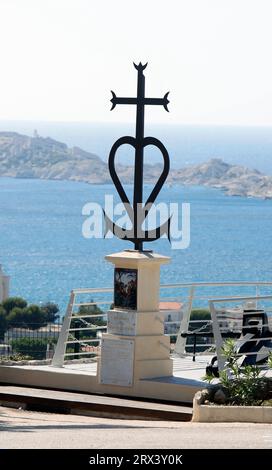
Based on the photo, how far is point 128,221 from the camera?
58.9 ft

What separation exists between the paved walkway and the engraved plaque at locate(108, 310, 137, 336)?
2.00 meters

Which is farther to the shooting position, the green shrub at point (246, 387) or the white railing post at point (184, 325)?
the white railing post at point (184, 325)

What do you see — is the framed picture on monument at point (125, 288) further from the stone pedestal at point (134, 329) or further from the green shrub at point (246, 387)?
the green shrub at point (246, 387)

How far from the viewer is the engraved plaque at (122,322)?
56.6 feet

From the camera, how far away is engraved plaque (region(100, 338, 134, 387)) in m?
17.2

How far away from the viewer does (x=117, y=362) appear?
17.3m

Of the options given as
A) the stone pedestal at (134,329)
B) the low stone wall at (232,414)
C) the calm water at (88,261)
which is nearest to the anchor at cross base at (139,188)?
the stone pedestal at (134,329)

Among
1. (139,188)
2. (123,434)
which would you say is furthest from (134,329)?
(123,434)

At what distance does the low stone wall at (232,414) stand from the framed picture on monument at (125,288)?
2832 mm

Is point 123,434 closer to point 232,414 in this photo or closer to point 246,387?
point 232,414
